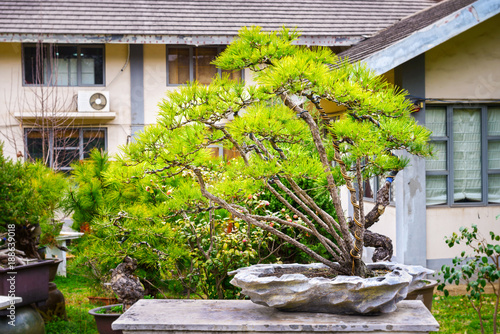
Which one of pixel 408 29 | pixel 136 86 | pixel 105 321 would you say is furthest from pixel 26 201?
pixel 136 86

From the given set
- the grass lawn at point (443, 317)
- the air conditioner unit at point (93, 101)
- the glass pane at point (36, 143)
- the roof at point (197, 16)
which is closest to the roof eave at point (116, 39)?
the roof at point (197, 16)

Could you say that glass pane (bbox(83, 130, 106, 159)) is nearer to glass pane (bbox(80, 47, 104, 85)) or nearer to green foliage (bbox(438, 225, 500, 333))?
glass pane (bbox(80, 47, 104, 85))

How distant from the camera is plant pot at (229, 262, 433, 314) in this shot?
3572 millimetres

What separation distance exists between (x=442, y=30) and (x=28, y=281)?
539 cm

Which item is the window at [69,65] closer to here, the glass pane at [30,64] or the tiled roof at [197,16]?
the glass pane at [30,64]

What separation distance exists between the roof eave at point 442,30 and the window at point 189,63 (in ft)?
22.1

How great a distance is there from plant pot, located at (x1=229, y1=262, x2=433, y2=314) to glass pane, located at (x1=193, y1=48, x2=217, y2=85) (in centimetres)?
1068

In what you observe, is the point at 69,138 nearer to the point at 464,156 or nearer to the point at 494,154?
the point at 464,156

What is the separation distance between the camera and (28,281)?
5.52 m

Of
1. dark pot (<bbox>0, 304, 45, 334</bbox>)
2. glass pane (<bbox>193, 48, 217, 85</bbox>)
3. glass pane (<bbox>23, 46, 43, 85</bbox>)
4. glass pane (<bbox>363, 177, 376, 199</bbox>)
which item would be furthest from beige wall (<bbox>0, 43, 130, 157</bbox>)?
dark pot (<bbox>0, 304, 45, 334</bbox>)

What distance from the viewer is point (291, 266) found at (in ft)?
13.8

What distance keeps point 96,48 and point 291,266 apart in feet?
35.3

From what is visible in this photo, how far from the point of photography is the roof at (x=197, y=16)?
13.0m

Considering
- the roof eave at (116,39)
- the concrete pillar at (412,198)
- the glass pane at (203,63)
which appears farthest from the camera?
the glass pane at (203,63)
